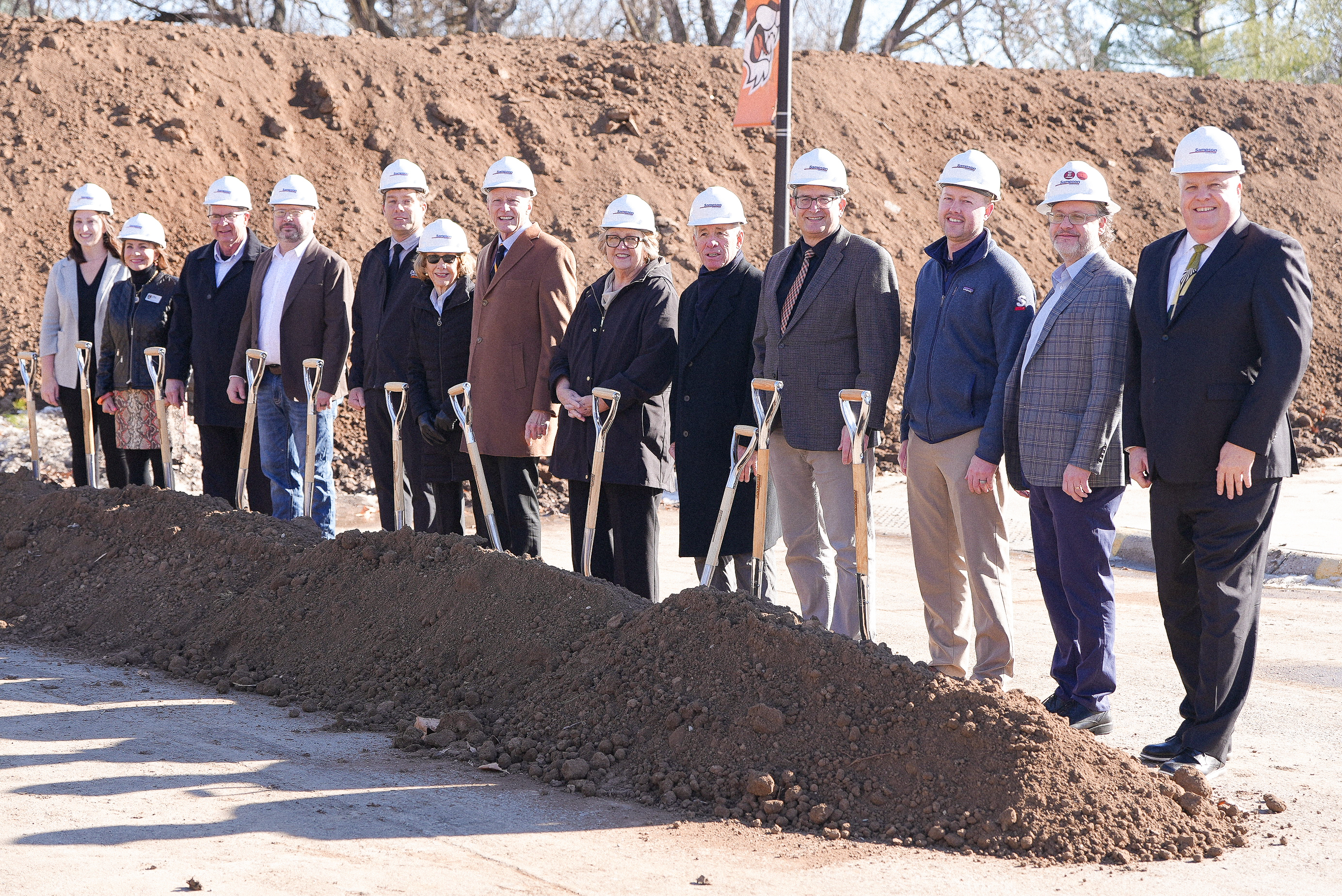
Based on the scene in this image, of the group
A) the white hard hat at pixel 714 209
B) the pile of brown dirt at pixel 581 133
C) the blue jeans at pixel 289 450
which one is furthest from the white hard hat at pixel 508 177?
the pile of brown dirt at pixel 581 133

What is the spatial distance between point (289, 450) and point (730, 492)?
12.1 feet

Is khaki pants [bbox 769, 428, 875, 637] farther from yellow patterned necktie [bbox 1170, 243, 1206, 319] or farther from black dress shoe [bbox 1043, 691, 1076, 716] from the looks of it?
yellow patterned necktie [bbox 1170, 243, 1206, 319]

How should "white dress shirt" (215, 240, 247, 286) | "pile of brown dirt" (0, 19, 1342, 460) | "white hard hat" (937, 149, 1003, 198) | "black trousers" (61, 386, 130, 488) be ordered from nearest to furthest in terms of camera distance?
"white hard hat" (937, 149, 1003, 198), "white dress shirt" (215, 240, 247, 286), "black trousers" (61, 386, 130, 488), "pile of brown dirt" (0, 19, 1342, 460)

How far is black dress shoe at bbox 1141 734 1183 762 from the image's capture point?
16.3 feet

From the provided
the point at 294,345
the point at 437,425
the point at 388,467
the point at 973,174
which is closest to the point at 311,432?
the point at 388,467

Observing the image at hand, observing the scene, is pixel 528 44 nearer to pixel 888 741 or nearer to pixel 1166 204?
pixel 1166 204

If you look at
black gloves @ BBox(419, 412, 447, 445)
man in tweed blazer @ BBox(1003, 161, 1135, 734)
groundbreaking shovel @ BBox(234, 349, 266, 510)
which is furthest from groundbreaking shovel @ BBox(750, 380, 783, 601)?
groundbreaking shovel @ BBox(234, 349, 266, 510)

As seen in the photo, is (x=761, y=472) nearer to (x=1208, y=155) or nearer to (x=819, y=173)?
(x=819, y=173)

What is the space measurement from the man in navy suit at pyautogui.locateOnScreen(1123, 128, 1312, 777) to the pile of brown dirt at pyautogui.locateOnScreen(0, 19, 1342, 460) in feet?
33.1

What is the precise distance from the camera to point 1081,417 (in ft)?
17.4

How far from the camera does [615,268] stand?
6.91m

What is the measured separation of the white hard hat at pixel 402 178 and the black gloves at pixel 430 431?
1446mm

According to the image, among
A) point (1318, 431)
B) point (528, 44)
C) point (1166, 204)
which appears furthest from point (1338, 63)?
point (528, 44)

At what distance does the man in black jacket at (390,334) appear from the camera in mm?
7840
